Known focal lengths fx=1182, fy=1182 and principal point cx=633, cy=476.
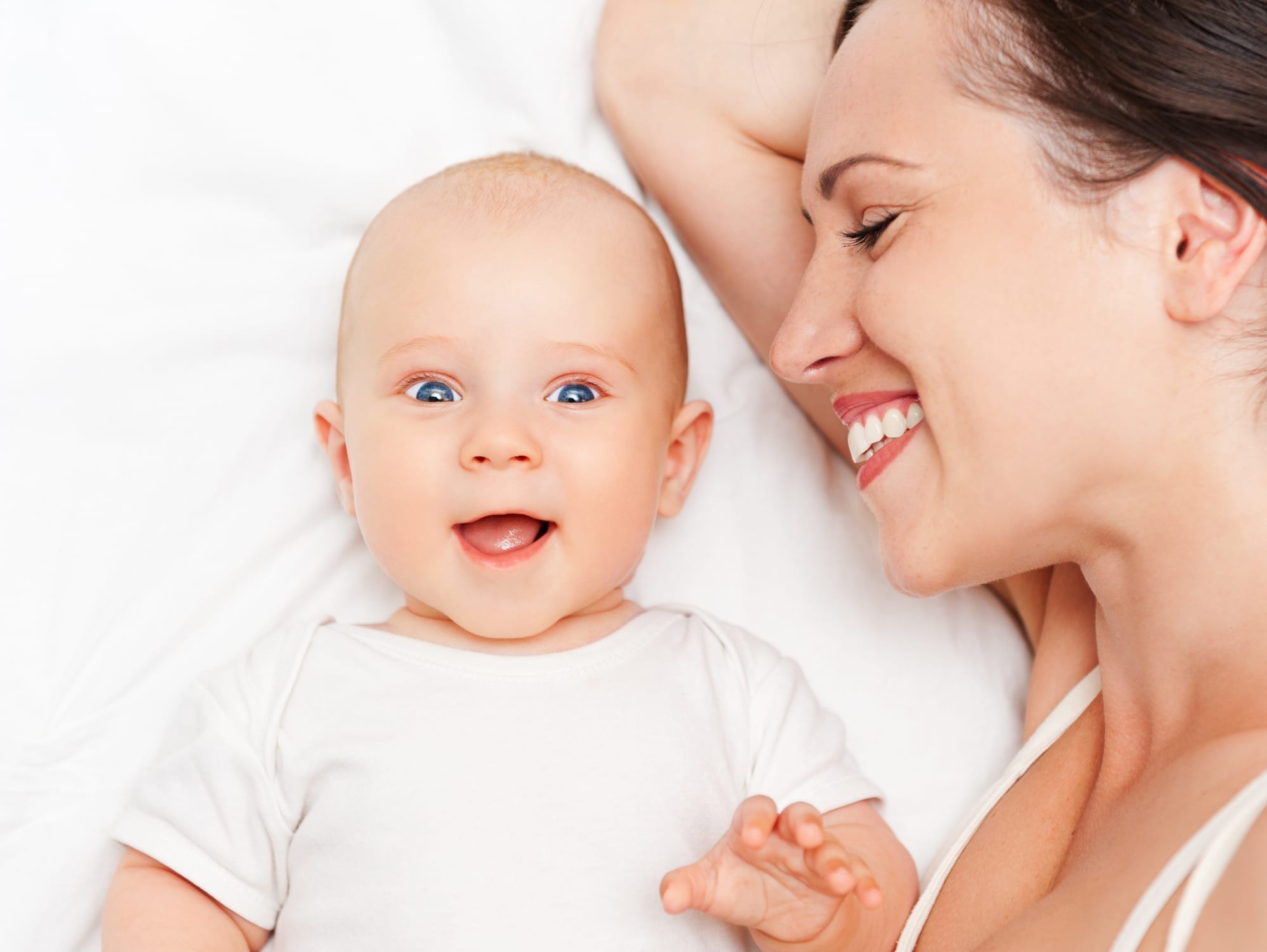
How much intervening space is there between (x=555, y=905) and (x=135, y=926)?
0.53 meters

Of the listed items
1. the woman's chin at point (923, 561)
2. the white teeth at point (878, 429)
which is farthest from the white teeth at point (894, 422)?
the woman's chin at point (923, 561)

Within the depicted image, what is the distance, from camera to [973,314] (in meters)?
1.29

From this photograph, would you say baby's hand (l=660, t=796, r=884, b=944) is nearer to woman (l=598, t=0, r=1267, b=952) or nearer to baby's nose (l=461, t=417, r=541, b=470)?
woman (l=598, t=0, r=1267, b=952)

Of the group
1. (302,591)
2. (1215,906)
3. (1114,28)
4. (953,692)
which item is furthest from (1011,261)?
(302,591)

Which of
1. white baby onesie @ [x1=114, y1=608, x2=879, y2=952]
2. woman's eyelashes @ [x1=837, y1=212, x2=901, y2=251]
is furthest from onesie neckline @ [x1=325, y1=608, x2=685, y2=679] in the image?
woman's eyelashes @ [x1=837, y1=212, x2=901, y2=251]

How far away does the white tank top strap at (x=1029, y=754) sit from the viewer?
1.58 m

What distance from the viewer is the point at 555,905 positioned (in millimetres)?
1470

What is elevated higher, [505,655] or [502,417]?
[502,417]

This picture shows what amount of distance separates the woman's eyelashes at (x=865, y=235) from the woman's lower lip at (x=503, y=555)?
1.80 feet

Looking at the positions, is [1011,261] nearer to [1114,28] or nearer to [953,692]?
[1114,28]

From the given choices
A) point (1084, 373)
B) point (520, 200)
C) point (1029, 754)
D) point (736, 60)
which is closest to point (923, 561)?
point (1084, 373)

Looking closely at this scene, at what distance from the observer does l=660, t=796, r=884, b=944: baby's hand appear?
1301 millimetres

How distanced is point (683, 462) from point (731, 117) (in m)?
0.55

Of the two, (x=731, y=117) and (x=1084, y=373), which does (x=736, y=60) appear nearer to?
(x=731, y=117)
